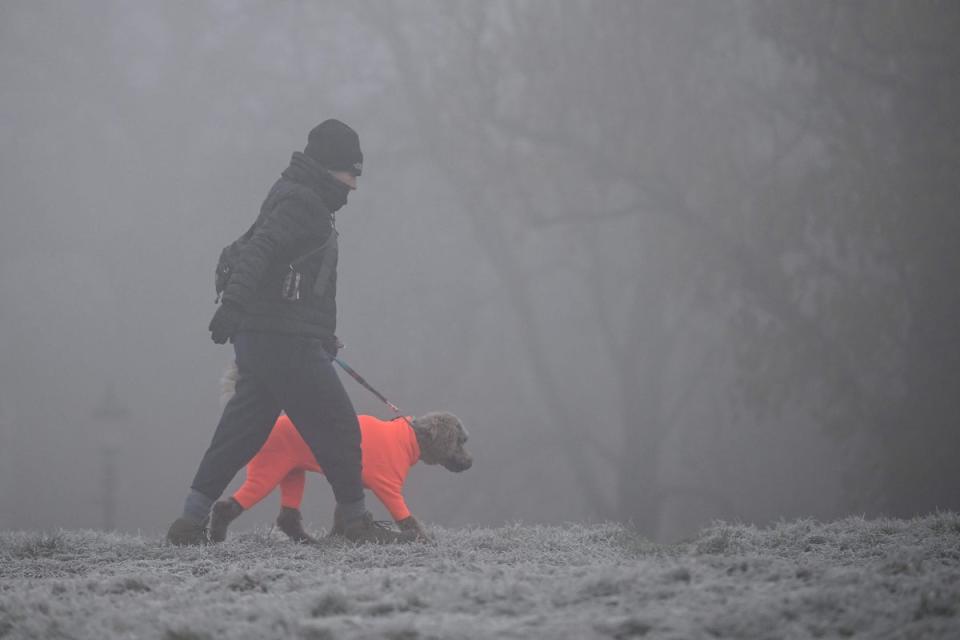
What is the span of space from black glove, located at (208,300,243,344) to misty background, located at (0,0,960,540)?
11663 millimetres

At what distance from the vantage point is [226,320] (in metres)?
5.64

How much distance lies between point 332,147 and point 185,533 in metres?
1.92

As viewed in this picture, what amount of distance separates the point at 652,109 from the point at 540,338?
580 cm

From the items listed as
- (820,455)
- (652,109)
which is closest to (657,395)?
(820,455)

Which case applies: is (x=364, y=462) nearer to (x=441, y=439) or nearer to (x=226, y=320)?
(x=441, y=439)

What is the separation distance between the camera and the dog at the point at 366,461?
6.14 meters

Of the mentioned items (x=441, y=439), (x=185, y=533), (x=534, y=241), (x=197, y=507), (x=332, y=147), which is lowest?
(x=185, y=533)

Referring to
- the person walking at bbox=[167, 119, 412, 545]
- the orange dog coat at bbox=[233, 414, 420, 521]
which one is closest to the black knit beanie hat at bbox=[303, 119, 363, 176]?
the person walking at bbox=[167, 119, 412, 545]

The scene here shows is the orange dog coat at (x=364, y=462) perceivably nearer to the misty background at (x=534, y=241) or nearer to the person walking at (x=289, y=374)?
the person walking at (x=289, y=374)

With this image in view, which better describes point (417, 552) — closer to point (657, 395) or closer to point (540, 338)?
point (657, 395)

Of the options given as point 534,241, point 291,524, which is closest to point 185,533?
point 291,524

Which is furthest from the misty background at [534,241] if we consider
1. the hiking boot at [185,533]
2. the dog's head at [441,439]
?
the hiking boot at [185,533]

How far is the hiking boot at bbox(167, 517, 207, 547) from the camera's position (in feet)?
19.3

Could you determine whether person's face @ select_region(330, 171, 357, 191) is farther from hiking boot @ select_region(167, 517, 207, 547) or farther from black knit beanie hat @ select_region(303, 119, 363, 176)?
hiking boot @ select_region(167, 517, 207, 547)
